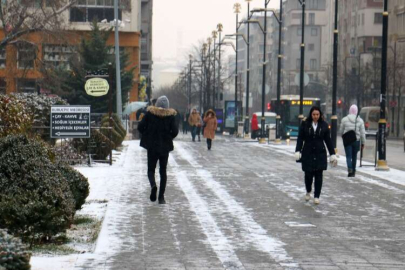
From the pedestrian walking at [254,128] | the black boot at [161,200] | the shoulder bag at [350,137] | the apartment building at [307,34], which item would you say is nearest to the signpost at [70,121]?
the shoulder bag at [350,137]

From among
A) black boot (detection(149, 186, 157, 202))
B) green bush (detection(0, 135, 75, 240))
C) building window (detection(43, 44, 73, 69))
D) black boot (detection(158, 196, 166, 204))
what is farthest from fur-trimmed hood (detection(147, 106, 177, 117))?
building window (detection(43, 44, 73, 69))

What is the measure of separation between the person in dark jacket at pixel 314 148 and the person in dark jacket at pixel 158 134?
2.15 m

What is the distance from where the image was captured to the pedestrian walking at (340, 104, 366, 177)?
24.0 m

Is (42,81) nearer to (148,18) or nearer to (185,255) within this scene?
(185,255)

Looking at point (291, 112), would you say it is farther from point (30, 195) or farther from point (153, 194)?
point (30, 195)

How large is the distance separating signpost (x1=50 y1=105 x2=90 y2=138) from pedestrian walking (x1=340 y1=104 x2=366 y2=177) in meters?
5.96

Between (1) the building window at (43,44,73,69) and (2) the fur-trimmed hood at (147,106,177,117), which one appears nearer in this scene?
(2) the fur-trimmed hood at (147,106,177,117)

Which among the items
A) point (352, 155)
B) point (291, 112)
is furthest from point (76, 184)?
point (291, 112)

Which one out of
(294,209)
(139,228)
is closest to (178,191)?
(294,209)

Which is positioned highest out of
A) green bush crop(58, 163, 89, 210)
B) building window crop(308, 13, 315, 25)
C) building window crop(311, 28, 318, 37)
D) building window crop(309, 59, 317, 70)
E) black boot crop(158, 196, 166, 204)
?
building window crop(308, 13, 315, 25)

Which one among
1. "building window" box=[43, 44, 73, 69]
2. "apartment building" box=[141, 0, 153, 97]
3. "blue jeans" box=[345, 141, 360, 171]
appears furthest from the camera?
"apartment building" box=[141, 0, 153, 97]

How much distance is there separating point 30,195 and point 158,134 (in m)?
5.97

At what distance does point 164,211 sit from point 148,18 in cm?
11111

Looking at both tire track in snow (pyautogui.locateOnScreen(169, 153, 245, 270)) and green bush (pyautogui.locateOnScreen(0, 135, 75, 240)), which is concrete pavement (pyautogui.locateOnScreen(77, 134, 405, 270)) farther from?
green bush (pyautogui.locateOnScreen(0, 135, 75, 240))
